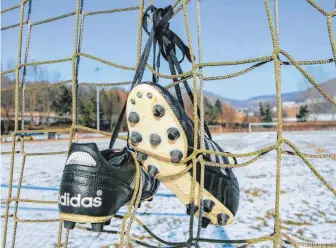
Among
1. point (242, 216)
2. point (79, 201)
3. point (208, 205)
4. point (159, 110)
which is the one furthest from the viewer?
point (242, 216)

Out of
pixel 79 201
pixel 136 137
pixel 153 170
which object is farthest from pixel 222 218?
pixel 79 201

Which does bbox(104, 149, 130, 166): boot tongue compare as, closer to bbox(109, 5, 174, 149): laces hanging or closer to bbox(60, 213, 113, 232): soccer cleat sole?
bbox(109, 5, 174, 149): laces hanging

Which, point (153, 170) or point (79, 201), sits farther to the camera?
point (153, 170)

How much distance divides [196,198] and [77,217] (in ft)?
1.40

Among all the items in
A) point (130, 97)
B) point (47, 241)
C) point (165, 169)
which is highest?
point (130, 97)

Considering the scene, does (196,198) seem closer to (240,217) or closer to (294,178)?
(240,217)

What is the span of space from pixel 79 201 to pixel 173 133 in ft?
1.16

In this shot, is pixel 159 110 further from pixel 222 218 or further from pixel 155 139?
pixel 222 218

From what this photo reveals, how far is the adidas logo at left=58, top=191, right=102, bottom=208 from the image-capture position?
3.33 feet

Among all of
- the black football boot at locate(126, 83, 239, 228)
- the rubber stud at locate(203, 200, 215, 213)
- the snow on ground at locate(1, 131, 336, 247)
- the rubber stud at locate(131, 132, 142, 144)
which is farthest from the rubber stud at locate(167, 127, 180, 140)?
the snow on ground at locate(1, 131, 336, 247)

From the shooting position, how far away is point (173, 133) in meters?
1.14

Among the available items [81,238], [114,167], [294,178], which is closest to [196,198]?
[114,167]

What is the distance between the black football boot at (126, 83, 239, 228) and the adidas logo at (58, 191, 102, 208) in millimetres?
236

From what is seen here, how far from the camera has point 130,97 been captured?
115 centimetres
